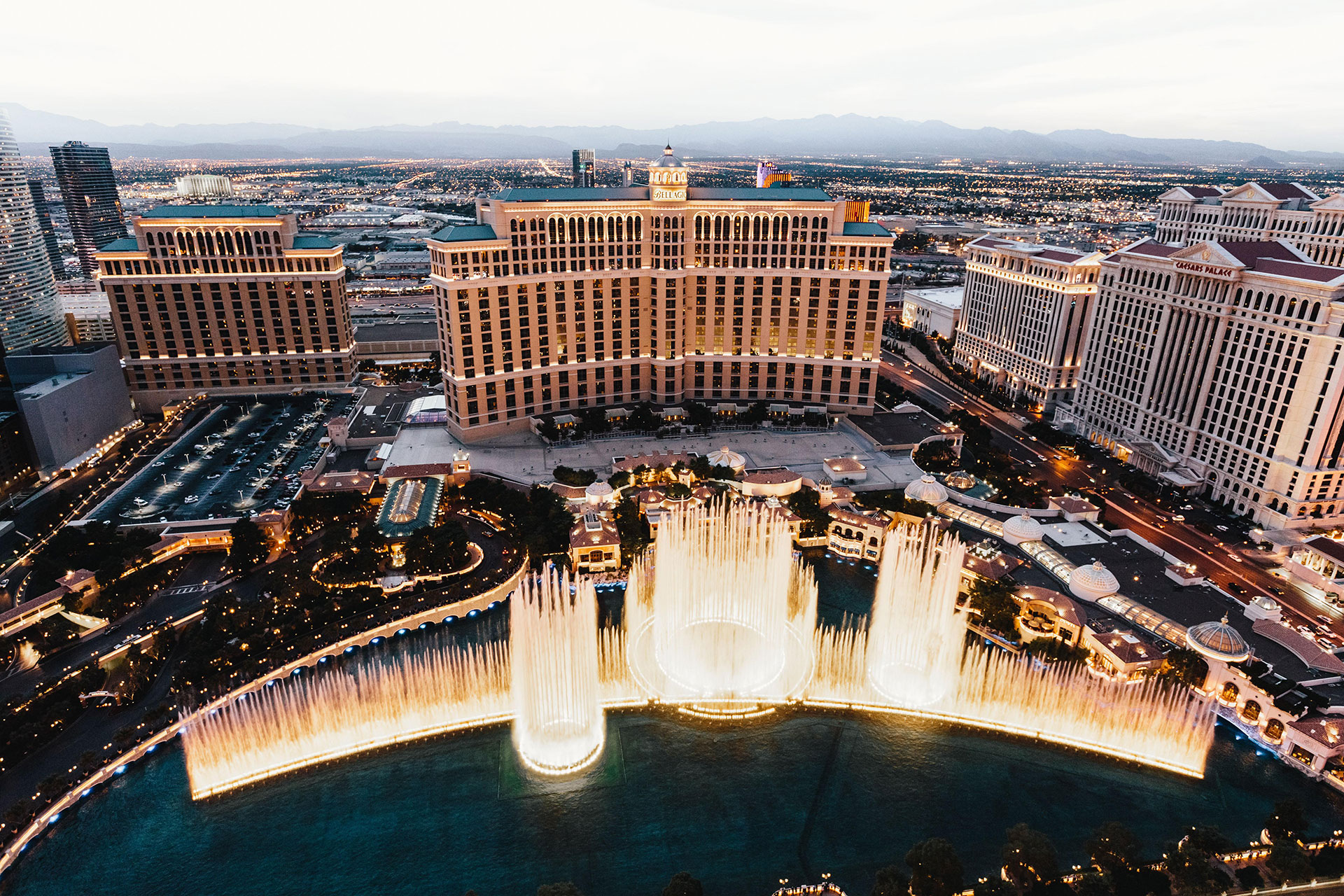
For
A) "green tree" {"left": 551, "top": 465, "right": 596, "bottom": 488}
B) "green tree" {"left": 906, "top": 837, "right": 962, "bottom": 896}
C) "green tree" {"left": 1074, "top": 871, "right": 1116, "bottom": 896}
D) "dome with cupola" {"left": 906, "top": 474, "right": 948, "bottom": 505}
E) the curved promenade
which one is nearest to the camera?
"green tree" {"left": 1074, "top": 871, "right": 1116, "bottom": 896}

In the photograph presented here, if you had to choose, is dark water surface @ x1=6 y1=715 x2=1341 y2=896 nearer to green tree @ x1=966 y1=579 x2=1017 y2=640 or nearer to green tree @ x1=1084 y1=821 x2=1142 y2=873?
green tree @ x1=1084 y1=821 x2=1142 y2=873

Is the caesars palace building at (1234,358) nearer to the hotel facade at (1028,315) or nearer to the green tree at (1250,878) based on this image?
the hotel facade at (1028,315)

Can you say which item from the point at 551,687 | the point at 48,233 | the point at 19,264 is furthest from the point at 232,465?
the point at 48,233

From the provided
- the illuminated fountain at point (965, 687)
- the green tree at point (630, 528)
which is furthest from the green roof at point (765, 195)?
the illuminated fountain at point (965, 687)

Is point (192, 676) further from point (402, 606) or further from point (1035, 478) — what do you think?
point (1035, 478)

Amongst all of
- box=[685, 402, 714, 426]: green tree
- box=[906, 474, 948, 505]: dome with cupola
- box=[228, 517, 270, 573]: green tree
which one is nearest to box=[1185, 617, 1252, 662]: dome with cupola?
box=[906, 474, 948, 505]: dome with cupola
